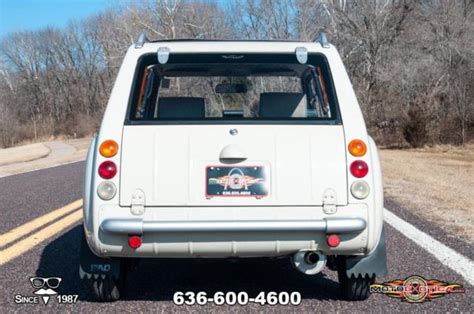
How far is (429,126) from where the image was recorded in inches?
1195

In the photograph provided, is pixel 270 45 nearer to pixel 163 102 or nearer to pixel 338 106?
pixel 338 106

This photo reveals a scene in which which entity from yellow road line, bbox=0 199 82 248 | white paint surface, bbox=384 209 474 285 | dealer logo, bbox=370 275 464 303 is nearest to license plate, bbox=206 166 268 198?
dealer logo, bbox=370 275 464 303

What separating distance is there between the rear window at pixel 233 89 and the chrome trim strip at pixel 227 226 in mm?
679

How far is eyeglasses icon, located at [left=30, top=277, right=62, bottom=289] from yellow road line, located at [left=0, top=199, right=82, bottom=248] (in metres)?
1.51

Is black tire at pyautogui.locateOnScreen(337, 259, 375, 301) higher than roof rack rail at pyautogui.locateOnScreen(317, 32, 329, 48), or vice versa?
roof rack rail at pyautogui.locateOnScreen(317, 32, 329, 48)

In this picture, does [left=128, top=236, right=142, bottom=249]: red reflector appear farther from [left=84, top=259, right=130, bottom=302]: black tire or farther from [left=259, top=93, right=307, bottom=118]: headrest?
[left=259, top=93, right=307, bottom=118]: headrest

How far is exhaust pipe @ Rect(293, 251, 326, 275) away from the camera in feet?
12.9

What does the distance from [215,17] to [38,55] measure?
2000 inches

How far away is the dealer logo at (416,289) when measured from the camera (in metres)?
4.55

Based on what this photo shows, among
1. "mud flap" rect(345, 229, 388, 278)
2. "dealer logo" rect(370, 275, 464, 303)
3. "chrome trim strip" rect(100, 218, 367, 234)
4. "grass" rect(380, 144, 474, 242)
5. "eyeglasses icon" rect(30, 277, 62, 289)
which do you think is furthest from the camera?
"grass" rect(380, 144, 474, 242)

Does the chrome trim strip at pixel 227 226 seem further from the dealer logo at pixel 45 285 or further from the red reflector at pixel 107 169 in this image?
the dealer logo at pixel 45 285

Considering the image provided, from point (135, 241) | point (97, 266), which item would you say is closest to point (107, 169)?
point (135, 241)

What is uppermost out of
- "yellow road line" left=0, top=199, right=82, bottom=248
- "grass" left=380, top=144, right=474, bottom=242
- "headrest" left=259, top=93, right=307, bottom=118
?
"headrest" left=259, top=93, right=307, bottom=118

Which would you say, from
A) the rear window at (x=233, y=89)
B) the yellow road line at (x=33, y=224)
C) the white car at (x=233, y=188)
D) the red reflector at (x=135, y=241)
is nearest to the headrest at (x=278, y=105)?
the rear window at (x=233, y=89)
